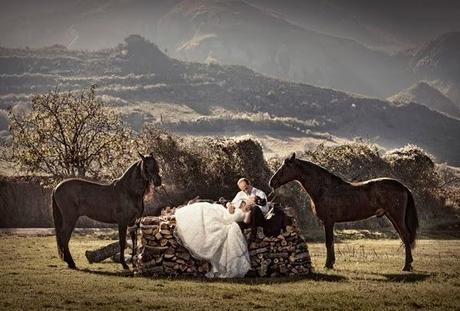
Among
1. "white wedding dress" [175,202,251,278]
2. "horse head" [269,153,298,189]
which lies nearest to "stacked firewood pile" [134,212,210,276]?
"white wedding dress" [175,202,251,278]

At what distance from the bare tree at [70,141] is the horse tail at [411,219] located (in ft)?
68.5

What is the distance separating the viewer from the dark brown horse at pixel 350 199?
17266 millimetres

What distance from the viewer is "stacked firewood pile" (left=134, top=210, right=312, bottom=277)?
1602 centimetres

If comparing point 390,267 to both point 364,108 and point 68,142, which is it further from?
point 364,108

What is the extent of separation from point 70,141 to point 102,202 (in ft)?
67.7

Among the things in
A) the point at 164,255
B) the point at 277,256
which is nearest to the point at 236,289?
the point at 277,256

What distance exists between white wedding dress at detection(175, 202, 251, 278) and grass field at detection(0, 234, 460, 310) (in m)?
0.58

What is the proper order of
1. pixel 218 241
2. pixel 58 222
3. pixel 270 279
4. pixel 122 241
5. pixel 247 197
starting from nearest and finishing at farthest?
pixel 270 279 → pixel 218 241 → pixel 247 197 → pixel 122 241 → pixel 58 222

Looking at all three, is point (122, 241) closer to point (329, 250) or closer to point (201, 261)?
Answer: point (201, 261)

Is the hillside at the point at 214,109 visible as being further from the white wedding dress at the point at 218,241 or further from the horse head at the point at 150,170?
the white wedding dress at the point at 218,241

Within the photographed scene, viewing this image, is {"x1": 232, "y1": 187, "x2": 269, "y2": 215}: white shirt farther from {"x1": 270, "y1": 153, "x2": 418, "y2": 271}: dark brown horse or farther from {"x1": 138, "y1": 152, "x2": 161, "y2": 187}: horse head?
{"x1": 138, "y1": 152, "x2": 161, "y2": 187}: horse head

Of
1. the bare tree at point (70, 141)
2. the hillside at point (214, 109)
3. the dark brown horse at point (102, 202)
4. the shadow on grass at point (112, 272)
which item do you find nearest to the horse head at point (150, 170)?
the dark brown horse at point (102, 202)

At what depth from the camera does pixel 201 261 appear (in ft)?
52.6

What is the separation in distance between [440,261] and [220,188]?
1536 cm
